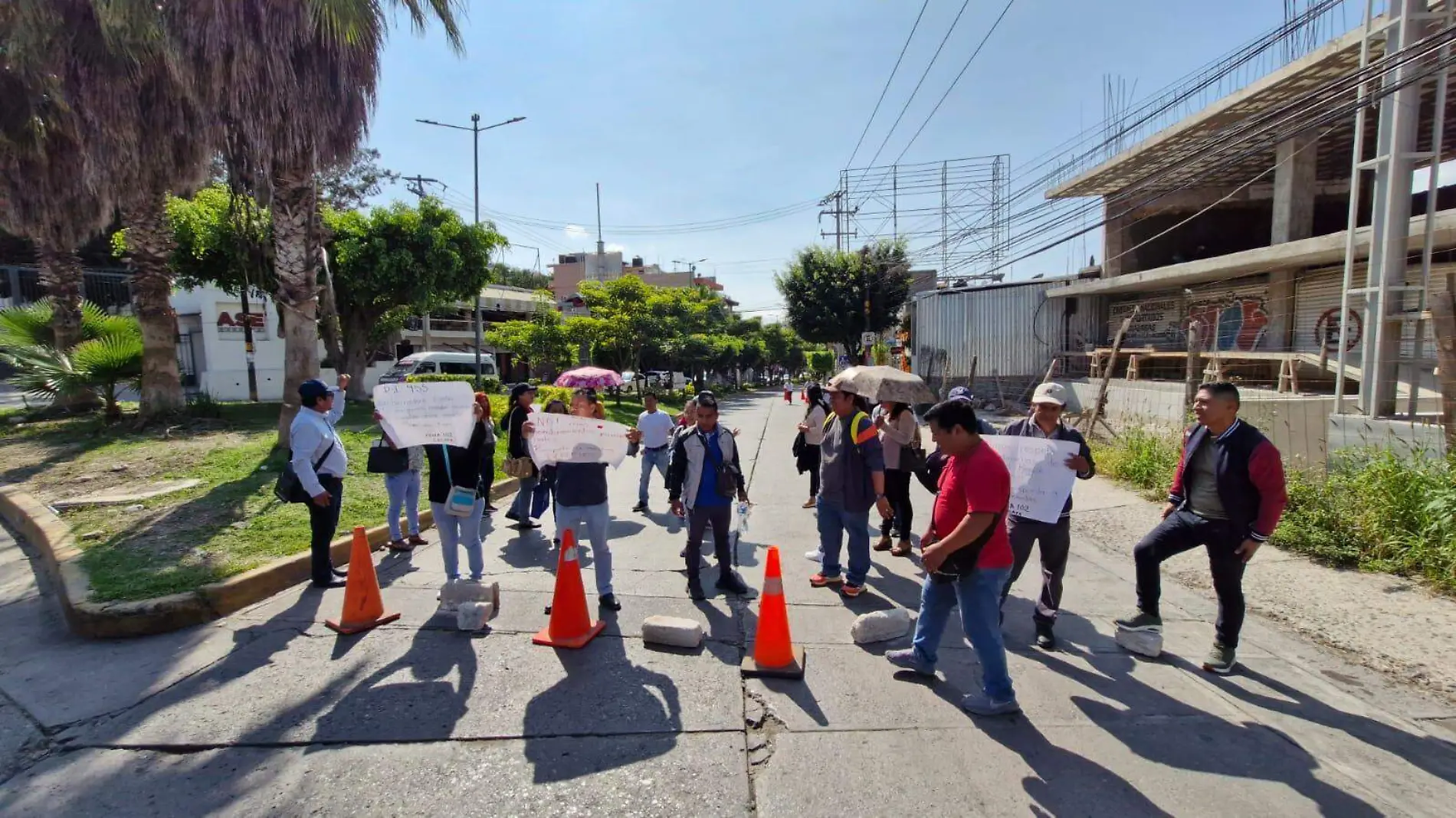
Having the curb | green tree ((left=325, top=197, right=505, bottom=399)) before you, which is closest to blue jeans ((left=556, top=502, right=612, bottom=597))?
the curb

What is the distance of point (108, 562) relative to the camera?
549 centimetres

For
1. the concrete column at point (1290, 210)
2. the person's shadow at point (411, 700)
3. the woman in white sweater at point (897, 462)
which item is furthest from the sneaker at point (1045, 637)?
the concrete column at point (1290, 210)

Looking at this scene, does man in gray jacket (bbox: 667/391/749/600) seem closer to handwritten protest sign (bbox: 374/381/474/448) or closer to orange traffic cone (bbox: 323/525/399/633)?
handwritten protest sign (bbox: 374/381/474/448)

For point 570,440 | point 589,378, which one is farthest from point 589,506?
point 589,378

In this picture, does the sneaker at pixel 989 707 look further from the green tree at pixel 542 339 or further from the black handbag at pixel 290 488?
the green tree at pixel 542 339

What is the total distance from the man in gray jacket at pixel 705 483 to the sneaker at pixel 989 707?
2.19m

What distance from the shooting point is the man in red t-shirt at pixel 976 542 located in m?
3.44

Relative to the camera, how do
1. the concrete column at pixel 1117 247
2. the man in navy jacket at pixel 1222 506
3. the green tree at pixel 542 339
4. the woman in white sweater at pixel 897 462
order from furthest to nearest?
1. the green tree at pixel 542 339
2. the concrete column at pixel 1117 247
3. the woman in white sweater at pixel 897 462
4. the man in navy jacket at pixel 1222 506

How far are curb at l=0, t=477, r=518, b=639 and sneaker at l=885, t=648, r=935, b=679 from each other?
4.74m

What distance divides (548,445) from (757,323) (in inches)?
2432

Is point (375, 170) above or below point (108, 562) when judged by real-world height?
above

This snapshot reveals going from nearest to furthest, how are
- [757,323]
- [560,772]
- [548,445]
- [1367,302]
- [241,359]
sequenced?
1. [560,772]
2. [548,445]
3. [1367,302]
4. [241,359]
5. [757,323]

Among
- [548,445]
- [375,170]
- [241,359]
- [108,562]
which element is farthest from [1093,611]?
[375,170]

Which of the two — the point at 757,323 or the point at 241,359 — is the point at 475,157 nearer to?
the point at 241,359
